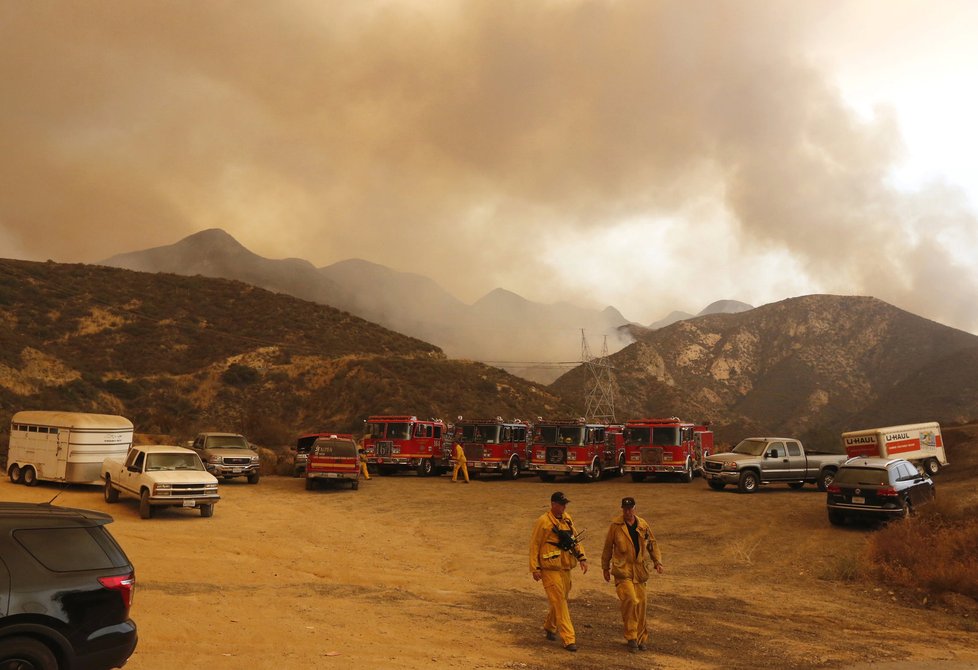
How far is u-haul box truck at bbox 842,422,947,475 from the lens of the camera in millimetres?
27953

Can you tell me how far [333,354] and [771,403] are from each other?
73133 millimetres

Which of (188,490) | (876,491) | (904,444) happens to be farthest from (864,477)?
(188,490)

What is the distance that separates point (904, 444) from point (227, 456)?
26.1 meters

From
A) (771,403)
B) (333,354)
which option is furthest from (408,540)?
(771,403)

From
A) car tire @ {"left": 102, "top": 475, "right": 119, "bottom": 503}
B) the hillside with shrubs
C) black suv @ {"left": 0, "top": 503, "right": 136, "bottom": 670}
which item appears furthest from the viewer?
the hillside with shrubs

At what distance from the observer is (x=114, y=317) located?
240 feet

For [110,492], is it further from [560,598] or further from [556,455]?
→ [556,455]

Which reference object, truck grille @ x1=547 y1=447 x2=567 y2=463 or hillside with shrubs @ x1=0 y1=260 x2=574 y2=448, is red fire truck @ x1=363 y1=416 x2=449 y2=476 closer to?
truck grille @ x1=547 y1=447 x2=567 y2=463

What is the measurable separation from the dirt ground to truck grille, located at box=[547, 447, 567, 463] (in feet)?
30.0

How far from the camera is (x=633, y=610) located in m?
9.16

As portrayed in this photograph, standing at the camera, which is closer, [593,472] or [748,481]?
[748,481]

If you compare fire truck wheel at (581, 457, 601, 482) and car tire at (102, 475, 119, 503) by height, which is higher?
fire truck wheel at (581, 457, 601, 482)

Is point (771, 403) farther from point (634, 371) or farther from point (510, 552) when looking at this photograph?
point (510, 552)

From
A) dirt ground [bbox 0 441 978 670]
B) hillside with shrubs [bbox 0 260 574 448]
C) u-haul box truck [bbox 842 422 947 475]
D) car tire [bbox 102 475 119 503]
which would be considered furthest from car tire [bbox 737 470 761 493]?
hillside with shrubs [bbox 0 260 574 448]
